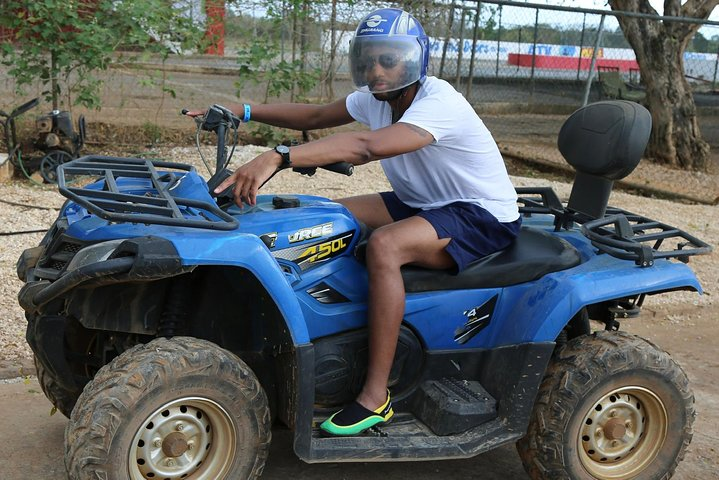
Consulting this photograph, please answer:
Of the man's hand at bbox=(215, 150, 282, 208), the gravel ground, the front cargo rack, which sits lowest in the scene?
the gravel ground

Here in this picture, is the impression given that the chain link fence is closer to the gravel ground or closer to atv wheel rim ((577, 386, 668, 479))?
the gravel ground

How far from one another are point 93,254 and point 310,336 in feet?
3.10

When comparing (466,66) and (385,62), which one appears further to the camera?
(466,66)

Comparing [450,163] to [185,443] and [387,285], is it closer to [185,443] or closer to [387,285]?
[387,285]

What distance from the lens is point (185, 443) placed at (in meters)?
3.36

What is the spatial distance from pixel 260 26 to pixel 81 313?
25.0ft

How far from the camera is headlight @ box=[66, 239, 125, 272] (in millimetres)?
3212

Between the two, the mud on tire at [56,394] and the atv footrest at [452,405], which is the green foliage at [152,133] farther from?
the atv footrest at [452,405]

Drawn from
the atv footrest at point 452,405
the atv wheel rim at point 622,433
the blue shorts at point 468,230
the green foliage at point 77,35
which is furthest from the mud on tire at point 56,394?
the green foliage at point 77,35

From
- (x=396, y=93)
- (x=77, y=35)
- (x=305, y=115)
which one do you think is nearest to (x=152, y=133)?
(x=77, y=35)

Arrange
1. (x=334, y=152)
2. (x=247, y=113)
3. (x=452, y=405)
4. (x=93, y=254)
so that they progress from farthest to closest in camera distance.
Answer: (x=247, y=113), (x=452, y=405), (x=334, y=152), (x=93, y=254)

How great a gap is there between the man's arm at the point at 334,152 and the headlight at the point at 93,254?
0.45 m

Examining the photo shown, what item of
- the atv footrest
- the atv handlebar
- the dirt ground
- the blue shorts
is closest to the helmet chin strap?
the atv handlebar

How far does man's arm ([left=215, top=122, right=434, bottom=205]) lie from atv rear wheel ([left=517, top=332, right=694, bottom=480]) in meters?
1.17
